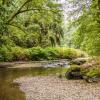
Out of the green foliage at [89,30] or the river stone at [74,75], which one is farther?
the river stone at [74,75]

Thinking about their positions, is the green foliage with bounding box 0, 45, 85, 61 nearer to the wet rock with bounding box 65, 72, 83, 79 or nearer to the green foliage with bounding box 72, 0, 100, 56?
the wet rock with bounding box 65, 72, 83, 79

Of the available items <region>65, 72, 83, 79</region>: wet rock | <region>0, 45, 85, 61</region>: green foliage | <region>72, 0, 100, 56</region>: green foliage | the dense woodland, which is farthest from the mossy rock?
<region>0, 45, 85, 61</region>: green foliage

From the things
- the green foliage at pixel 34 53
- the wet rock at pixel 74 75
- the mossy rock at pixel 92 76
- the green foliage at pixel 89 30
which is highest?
the green foliage at pixel 89 30

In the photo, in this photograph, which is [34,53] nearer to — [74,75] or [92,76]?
[74,75]

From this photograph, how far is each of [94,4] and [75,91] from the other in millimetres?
4077

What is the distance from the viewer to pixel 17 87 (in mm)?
14586

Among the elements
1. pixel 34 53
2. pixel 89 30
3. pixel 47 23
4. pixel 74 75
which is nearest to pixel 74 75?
pixel 74 75

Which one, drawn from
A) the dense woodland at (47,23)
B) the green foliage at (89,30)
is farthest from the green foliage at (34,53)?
the green foliage at (89,30)

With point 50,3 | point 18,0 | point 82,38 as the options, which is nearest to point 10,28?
point 18,0

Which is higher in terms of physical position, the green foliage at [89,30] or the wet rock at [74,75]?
the green foliage at [89,30]

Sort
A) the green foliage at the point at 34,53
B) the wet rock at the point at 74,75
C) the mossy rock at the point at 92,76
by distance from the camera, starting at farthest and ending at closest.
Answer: the green foliage at the point at 34,53 → the wet rock at the point at 74,75 → the mossy rock at the point at 92,76

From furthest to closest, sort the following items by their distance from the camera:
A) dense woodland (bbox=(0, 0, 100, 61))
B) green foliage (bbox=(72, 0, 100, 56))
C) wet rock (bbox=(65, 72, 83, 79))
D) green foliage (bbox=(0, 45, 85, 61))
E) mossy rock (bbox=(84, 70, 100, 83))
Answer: green foliage (bbox=(0, 45, 85, 61)) < wet rock (bbox=(65, 72, 83, 79)) < mossy rock (bbox=(84, 70, 100, 83)) < dense woodland (bbox=(0, 0, 100, 61)) < green foliage (bbox=(72, 0, 100, 56))

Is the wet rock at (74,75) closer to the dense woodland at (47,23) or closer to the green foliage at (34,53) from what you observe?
the dense woodland at (47,23)

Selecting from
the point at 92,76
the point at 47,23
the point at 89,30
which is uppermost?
the point at 47,23
